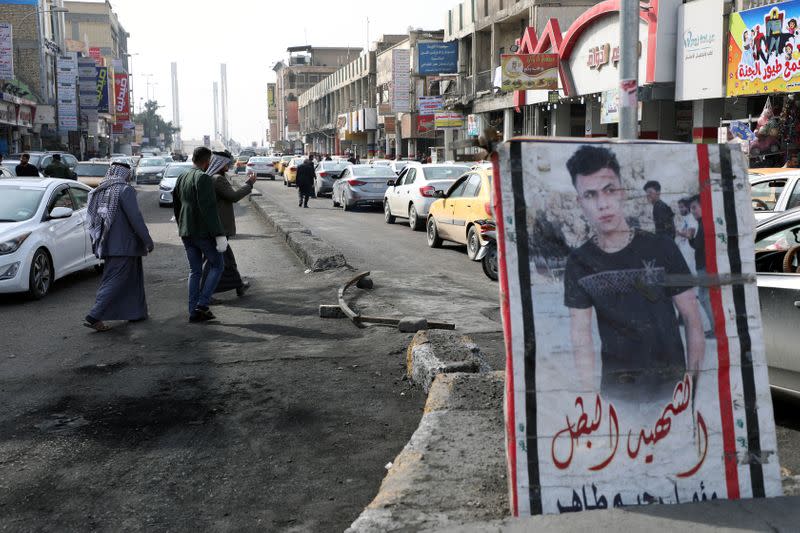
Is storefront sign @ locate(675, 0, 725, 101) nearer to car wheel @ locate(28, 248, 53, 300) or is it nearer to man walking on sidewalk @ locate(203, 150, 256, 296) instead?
man walking on sidewalk @ locate(203, 150, 256, 296)

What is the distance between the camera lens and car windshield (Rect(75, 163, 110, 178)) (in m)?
33.5

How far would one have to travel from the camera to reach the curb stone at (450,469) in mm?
3885

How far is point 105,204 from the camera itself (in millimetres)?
9273

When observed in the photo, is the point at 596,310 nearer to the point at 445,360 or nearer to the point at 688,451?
the point at 688,451

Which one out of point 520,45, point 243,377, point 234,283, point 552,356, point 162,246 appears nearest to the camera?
point 552,356

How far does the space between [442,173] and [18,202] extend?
10.9 m

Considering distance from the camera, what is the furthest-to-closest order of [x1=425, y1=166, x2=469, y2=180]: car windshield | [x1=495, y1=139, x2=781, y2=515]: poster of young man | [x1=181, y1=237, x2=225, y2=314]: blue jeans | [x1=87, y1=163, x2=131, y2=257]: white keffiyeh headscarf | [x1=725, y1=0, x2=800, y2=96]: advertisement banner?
[x1=425, y1=166, x2=469, y2=180]: car windshield, [x1=725, y1=0, x2=800, y2=96]: advertisement banner, [x1=181, y1=237, x2=225, y2=314]: blue jeans, [x1=87, y1=163, x2=131, y2=257]: white keffiyeh headscarf, [x1=495, y1=139, x2=781, y2=515]: poster of young man

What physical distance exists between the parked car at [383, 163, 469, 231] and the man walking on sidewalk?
9.49 m

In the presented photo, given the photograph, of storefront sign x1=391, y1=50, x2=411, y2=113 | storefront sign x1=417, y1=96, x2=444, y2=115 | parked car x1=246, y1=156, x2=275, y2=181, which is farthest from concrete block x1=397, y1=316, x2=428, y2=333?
storefront sign x1=391, y1=50, x2=411, y2=113

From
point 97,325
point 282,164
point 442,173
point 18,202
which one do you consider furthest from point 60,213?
point 282,164

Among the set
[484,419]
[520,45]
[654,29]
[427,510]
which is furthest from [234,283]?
[520,45]

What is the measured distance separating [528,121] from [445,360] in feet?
103

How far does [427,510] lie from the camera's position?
3.97 meters

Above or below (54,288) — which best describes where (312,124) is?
above
